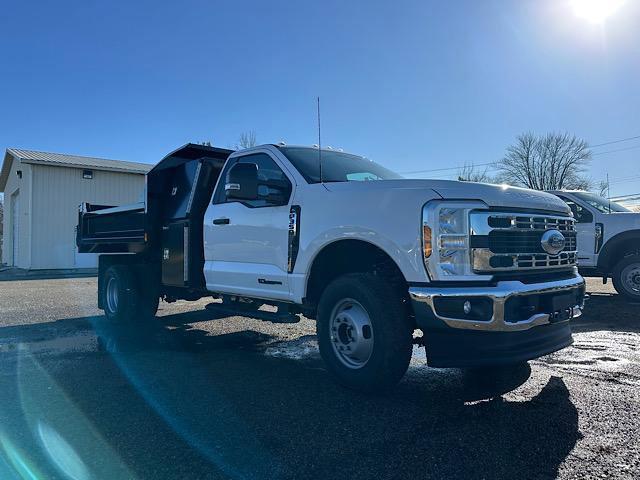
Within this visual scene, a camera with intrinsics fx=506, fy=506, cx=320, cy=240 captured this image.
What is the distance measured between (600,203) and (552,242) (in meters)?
7.54

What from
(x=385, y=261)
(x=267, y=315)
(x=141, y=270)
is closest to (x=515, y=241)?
(x=385, y=261)

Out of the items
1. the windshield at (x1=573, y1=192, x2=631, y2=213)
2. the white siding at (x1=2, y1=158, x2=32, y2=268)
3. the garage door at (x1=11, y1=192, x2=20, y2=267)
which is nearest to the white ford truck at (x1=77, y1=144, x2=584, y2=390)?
the windshield at (x1=573, y1=192, x2=631, y2=213)

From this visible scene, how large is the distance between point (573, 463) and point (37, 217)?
2363cm

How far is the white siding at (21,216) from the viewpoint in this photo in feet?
72.9

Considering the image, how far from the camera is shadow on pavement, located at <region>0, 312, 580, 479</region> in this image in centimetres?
290

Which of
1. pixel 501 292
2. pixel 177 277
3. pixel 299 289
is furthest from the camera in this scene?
pixel 177 277

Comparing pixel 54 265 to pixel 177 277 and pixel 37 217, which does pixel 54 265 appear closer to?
pixel 37 217

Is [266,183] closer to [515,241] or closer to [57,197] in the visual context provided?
[515,241]

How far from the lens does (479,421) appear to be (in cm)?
356

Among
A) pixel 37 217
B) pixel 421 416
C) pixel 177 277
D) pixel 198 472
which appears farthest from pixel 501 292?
pixel 37 217

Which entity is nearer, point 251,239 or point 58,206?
point 251,239

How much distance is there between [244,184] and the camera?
15.7 feet

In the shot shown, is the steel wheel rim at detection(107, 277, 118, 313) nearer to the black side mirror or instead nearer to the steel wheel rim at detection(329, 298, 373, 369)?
the black side mirror

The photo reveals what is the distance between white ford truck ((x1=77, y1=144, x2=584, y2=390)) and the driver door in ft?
0.05
